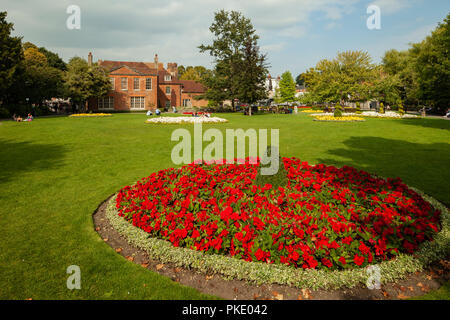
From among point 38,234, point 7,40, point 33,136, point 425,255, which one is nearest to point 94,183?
point 38,234

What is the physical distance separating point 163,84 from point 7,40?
1373 inches

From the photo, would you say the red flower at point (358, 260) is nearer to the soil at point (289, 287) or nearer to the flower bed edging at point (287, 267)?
the flower bed edging at point (287, 267)

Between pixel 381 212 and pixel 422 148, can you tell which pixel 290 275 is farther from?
pixel 422 148

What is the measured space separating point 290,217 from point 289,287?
1.74m

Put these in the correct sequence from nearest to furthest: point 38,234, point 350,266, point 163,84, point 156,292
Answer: point 156,292 < point 350,266 < point 38,234 < point 163,84

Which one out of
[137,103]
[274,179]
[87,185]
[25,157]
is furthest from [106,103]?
[274,179]

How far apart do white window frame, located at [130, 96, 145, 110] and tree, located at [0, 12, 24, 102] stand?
21.9 meters

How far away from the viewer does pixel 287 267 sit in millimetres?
4348

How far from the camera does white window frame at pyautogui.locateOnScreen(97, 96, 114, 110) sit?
54375 mm

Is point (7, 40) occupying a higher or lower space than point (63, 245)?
higher

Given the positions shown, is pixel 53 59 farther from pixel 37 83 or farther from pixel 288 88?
pixel 288 88

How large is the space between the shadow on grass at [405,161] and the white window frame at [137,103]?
49.6 meters
